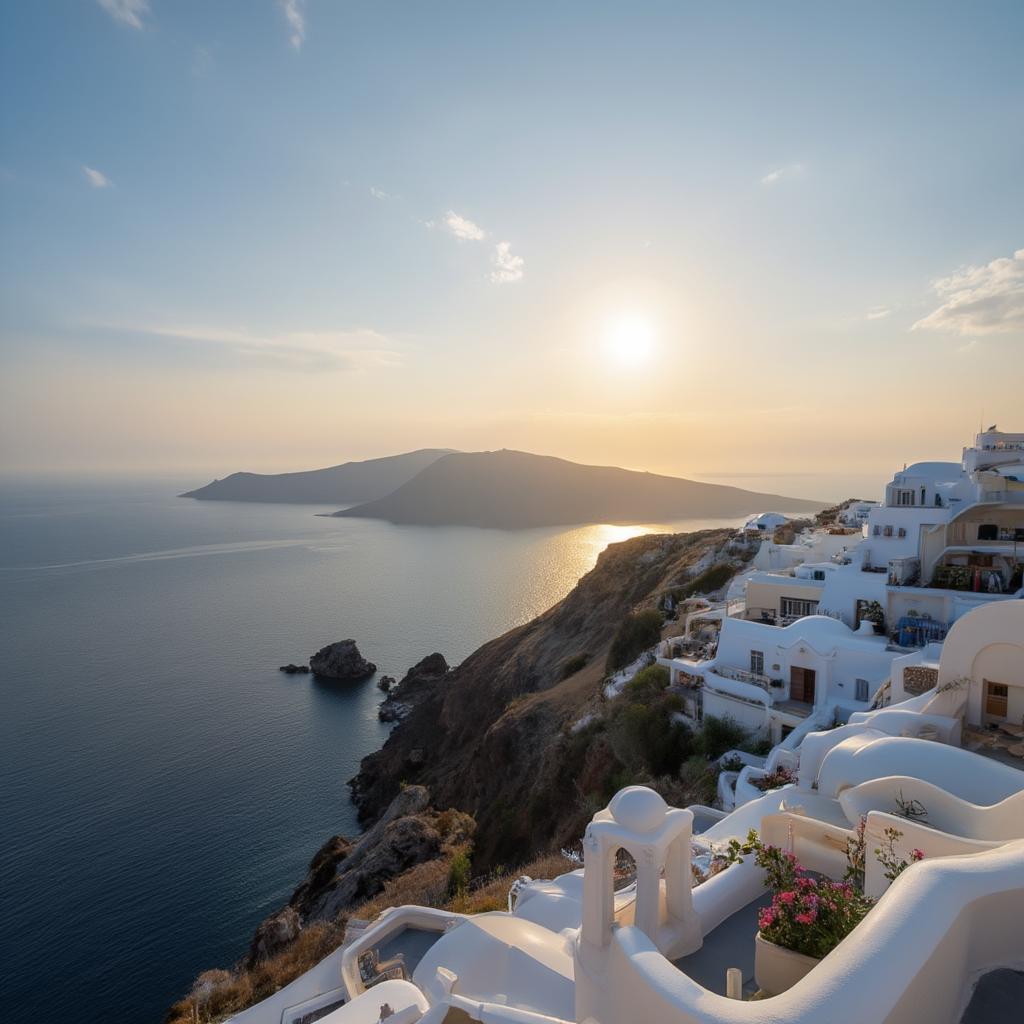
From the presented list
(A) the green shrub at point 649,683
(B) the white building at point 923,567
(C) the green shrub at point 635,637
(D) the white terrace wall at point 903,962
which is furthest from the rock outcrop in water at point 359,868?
(D) the white terrace wall at point 903,962

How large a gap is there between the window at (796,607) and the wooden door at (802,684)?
5.05 m

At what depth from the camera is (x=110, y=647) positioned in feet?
208

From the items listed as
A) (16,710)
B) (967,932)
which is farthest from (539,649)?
(967,932)

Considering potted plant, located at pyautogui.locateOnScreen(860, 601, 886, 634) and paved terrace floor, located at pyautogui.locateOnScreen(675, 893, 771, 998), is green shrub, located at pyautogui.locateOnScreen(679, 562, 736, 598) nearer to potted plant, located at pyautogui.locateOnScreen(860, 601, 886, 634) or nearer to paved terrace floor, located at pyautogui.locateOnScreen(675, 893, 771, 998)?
potted plant, located at pyautogui.locateOnScreen(860, 601, 886, 634)

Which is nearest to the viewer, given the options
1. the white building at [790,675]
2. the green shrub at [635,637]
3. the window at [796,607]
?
the white building at [790,675]

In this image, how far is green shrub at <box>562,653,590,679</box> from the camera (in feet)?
131

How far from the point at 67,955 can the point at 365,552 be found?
111 meters

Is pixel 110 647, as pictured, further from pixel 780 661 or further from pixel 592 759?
pixel 780 661

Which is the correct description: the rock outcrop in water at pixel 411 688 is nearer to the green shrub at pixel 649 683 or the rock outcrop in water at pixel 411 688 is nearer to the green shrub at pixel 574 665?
the green shrub at pixel 574 665

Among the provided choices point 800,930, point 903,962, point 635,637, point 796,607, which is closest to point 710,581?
point 635,637

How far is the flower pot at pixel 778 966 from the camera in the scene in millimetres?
4906

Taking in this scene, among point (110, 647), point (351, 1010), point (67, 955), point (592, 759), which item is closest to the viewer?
point (351, 1010)

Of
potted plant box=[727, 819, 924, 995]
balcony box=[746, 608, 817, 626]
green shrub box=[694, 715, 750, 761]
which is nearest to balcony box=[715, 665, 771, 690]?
green shrub box=[694, 715, 750, 761]

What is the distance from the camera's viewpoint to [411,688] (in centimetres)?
5606
